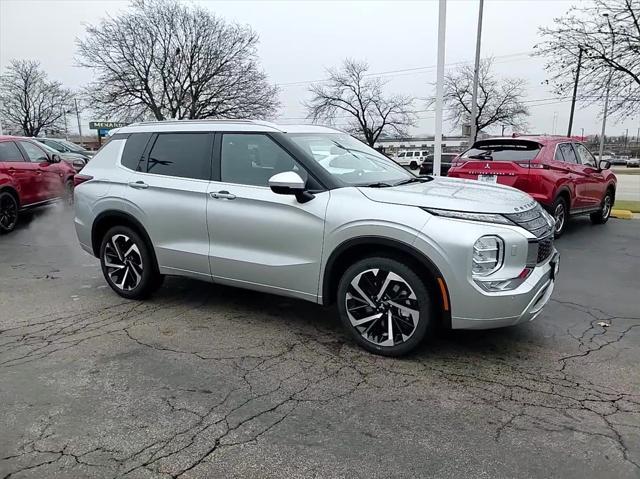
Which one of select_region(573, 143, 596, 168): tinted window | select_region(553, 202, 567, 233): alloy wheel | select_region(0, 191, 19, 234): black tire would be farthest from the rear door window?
select_region(0, 191, 19, 234): black tire

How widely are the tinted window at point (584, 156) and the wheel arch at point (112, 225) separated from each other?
7832mm

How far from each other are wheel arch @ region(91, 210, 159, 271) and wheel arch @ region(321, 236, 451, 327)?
196 cm

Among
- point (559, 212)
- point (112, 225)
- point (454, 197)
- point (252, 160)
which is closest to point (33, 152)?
point (112, 225)

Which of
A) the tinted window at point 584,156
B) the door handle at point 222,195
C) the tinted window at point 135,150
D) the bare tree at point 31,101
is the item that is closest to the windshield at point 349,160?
the door handle at point 222,195

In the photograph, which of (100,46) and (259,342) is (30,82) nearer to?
(100,46)

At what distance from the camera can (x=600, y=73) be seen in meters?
14.8

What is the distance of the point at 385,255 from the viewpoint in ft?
12.4

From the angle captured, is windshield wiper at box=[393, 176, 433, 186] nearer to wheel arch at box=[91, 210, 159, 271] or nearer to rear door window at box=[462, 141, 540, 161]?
wheel arch at box=[91, 210, 159, 271]

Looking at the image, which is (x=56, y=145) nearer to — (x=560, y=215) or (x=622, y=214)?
(x=560, y=215)

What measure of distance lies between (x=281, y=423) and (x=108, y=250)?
3.25m

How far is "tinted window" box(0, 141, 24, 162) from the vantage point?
363 inches

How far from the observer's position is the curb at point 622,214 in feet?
37.4

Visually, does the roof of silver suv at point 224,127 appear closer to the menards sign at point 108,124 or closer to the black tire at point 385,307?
the black tire at point 385,307

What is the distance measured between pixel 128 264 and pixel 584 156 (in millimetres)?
8346
